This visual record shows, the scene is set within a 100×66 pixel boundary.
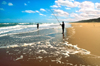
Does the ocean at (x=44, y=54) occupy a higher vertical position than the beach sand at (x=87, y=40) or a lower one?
lower

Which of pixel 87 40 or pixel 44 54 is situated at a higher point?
pixel 87 40

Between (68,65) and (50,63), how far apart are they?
37.4 inches

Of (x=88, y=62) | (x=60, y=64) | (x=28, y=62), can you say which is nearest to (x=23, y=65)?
(x=28, y=62)

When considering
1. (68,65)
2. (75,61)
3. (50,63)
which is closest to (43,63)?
(50,63)

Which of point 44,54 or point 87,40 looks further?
point 87,40

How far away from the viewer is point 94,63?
4324mm

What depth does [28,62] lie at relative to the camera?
4.57 meters

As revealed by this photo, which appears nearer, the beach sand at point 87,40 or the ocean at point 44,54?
the ocean at point 44,54

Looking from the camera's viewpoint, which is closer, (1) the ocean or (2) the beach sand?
(1) the ocean

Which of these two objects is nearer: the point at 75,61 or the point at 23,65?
the point at 23,65

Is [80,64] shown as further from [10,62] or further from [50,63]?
[10,62]

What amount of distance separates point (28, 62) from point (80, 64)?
2.81 meters

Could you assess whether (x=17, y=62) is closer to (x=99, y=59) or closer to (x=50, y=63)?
(x=50, y=63)

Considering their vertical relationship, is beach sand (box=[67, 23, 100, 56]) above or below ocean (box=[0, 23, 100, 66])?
above
